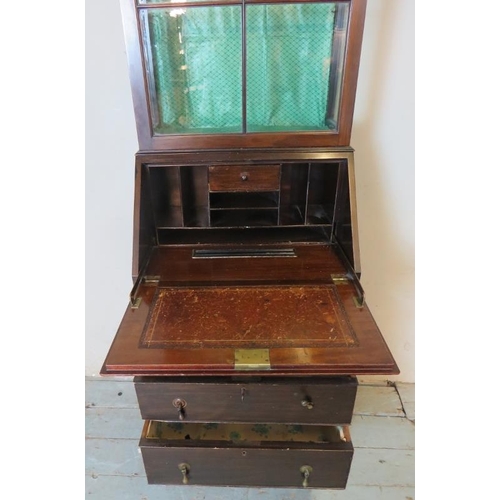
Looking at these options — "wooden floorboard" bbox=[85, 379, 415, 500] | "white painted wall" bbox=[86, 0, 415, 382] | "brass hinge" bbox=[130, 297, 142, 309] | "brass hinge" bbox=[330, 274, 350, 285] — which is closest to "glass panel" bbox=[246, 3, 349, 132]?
"white painted wall" bbox=[86, 0, 415, 382]

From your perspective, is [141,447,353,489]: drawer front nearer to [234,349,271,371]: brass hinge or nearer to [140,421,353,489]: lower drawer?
[140,421,353,489]: lower drawer

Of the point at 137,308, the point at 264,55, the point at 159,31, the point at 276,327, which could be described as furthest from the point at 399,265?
the point at 159,31

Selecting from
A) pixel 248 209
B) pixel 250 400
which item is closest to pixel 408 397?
pixel 250 400

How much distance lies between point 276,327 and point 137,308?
1.24 ft

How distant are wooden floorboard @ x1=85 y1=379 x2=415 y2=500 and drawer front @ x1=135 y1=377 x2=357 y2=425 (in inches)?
24.0

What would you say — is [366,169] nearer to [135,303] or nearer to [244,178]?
[244,178]

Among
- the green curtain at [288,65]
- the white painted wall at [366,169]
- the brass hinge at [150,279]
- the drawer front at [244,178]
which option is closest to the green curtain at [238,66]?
the green curtain at [288,65]

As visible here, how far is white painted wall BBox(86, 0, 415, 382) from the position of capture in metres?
1.26

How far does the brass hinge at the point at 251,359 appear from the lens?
853mm

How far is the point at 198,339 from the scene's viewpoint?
3.02 ft

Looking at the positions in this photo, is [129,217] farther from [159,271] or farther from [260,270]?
[260,270]

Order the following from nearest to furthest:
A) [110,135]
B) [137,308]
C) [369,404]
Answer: [137,308], [110,135], [369,404]

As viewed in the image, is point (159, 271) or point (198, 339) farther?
point (159, 271)

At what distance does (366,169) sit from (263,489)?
4.10 feet
